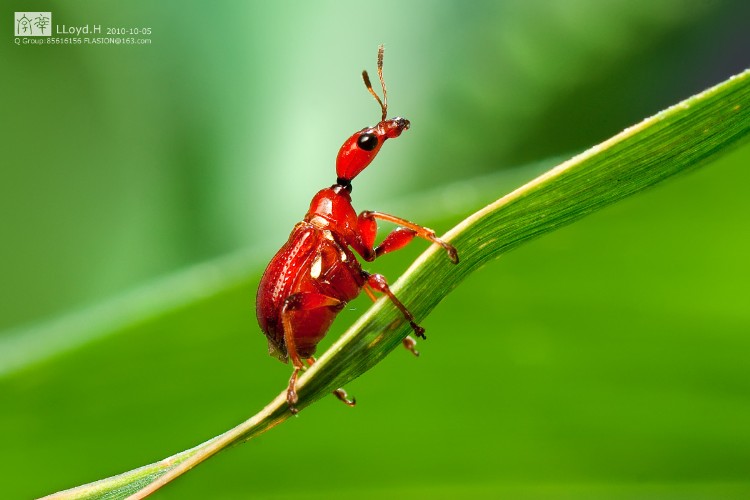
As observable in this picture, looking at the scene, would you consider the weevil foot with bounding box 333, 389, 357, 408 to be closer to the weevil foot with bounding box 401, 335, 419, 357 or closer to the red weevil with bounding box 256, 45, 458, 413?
the red weevil with bounding box 256, 45, 458, 413

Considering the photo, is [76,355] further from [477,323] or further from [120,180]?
[120,180]

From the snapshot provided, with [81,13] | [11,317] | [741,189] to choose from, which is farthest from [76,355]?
[81,13]

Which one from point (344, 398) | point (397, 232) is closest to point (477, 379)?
point (344, 398)

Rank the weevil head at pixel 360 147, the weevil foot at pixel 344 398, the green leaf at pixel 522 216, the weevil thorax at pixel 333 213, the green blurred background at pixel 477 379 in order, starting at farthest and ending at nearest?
the weevil head at pixel 360 147 < the weevil thorax at pixel 333 213 < the weevil foot at pixel 344 398 < the green blurred background at pixel 477 379 < the green leaf at pixel 522 216

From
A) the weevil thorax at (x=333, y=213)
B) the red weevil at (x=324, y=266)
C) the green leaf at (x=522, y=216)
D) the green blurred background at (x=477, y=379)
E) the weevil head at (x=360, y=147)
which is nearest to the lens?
the green leaf at (x=522, y=216)

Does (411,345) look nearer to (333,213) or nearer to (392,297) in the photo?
(333,213)

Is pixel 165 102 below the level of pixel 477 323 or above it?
above

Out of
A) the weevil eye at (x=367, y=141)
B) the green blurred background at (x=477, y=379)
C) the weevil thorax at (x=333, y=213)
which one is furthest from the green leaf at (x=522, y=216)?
the weevil eye at (x=367, y=141)

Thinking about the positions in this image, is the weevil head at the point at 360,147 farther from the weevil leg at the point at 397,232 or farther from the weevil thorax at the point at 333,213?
the weevil leg at the point at 397,232

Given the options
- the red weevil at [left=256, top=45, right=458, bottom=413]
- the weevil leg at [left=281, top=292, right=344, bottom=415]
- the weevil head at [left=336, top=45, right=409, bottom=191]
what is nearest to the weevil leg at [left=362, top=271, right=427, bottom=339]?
the red weevil at [left=256, top=45, right=458, bottom=413]
